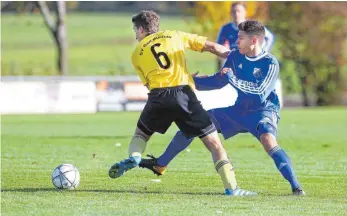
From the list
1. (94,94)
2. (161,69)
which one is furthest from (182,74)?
(94,94)

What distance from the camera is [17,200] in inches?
359

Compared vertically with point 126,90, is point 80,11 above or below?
below

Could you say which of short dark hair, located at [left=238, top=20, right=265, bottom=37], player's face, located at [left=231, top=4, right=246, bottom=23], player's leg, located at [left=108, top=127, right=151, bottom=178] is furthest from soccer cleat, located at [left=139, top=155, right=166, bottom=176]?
player's face, located at [left=231, top=4, right=246, bottom=23]

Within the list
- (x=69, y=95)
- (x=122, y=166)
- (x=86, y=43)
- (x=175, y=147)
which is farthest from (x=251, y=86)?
(x=86, y=43)

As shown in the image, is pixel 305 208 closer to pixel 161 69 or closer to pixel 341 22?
pixel 161 69

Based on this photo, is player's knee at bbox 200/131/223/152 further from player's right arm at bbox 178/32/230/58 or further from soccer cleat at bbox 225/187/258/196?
player's right arm at bbox 178/32/230/58

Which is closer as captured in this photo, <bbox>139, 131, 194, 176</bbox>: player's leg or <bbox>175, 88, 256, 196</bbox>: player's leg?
<bbox>175, 88, 256, 196</bbox>: player's leg

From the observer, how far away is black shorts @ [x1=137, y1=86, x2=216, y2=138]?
31.6 feet

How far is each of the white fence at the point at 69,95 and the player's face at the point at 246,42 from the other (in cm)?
1710

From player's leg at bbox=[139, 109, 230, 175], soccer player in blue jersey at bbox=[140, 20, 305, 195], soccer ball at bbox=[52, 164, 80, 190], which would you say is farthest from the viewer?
player's leg at bbox=[139, 109, 230, 175]

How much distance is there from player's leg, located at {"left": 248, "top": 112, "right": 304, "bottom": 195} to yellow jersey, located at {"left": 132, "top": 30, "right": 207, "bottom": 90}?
35.6 inches

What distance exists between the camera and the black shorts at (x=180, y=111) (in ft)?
31.6

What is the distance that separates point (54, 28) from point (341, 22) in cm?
1152

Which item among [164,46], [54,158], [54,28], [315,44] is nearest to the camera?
[164,46]
